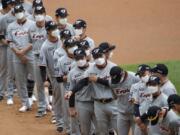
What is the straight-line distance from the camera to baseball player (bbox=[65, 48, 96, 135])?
473 inches

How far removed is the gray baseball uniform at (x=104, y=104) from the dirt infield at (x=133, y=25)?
26.8 feet

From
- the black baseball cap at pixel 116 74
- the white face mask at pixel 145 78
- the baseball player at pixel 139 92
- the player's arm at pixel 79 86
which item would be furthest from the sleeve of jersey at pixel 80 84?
the white face mask at pixel 145 78

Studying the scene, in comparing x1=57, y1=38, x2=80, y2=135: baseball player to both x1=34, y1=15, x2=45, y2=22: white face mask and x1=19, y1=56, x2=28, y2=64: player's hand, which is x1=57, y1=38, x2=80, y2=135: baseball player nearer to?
x1=34, y1=15, x2=45, y2=22: white face mask

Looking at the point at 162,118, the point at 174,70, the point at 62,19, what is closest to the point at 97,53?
the point at 162,118

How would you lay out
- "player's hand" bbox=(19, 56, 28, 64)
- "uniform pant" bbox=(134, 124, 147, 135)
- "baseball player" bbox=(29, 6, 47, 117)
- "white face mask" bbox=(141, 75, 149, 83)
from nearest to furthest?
"uniform pant" bbox=(134, 124, 147, 135) < "white face mask" bbox=(141, 75, 149, 83) < "baseball player" bbox=(29, 6, 47, 117) < "player's hand" bbox=(19, 56, 28, 64)

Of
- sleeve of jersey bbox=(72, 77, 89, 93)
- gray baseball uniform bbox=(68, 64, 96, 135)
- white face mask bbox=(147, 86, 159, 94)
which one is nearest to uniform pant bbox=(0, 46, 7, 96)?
gray baseball uniform bbox=(68, 64, 96, 135)

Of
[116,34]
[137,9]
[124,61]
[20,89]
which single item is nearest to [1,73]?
[20,89]

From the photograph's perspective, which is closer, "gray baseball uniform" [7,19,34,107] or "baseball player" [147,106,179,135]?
"baseball player" [147,106,179,135]

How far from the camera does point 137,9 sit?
24.4m

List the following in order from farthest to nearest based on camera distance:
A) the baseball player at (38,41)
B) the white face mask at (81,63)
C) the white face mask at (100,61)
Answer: the baseball player at (38,41), the white face mask at (81,63), the white face mask at (100,61)

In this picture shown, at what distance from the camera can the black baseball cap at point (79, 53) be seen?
11914 millimetres

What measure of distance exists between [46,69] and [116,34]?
30.0 ft

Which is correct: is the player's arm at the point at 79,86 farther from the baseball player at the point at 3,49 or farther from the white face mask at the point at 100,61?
the baseball player at the point at 3,49

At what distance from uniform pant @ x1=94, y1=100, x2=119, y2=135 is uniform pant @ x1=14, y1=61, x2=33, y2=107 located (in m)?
2.84
